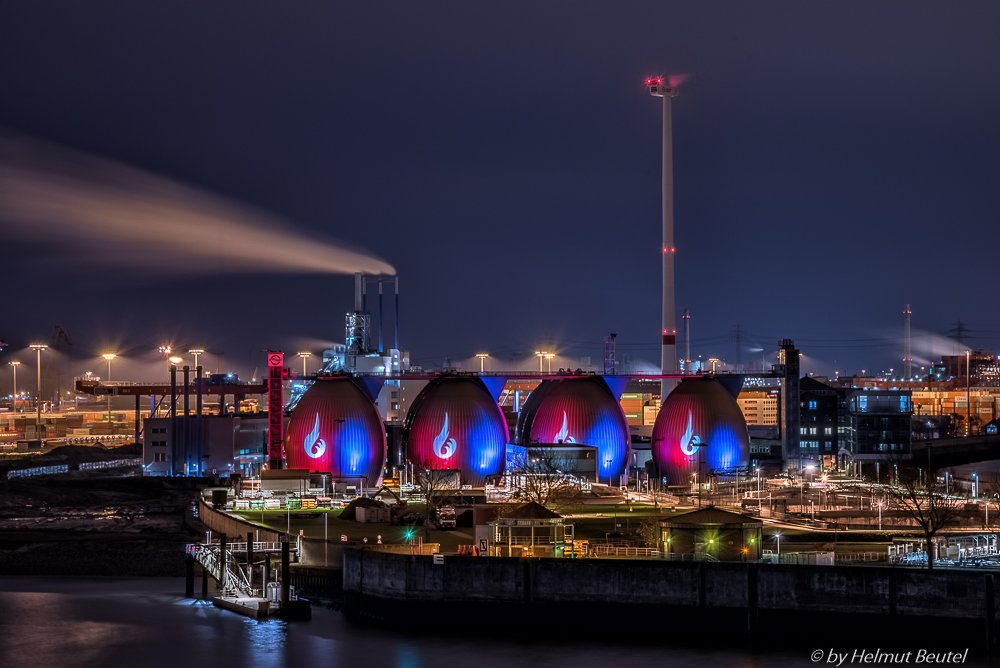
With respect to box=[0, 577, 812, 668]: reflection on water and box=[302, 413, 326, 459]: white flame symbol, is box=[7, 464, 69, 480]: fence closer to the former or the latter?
box=[302, 413, 326, 459]: white flame symbol

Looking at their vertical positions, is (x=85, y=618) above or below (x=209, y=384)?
below

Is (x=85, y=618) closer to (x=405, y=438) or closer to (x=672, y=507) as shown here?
(x=672, y=507)

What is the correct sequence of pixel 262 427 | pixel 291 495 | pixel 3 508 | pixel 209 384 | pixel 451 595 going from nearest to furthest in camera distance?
1. pixel 451 595
2. pixel 291 495
3. pixel 3 508
4. pixel 262 427
5. pixel 209 384

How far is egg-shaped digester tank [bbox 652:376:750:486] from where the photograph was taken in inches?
3132

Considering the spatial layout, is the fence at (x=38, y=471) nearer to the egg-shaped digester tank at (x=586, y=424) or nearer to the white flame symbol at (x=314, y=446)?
the white flame symbol at (x=314, y=446)

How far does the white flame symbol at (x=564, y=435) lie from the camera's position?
79938 millimetres

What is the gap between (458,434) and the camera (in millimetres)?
76625

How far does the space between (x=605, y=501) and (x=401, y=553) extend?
23.9 m

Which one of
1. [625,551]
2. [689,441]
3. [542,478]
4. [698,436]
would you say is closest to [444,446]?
[542,478]

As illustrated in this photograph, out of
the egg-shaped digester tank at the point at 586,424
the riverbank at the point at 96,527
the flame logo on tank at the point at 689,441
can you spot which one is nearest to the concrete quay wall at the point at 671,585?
the riverbank at the point at 96,527

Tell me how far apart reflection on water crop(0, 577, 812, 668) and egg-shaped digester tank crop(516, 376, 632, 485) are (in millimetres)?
38750

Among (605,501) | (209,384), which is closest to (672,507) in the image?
(605,501)

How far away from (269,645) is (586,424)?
147 ft

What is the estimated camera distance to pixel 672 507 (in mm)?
61656
